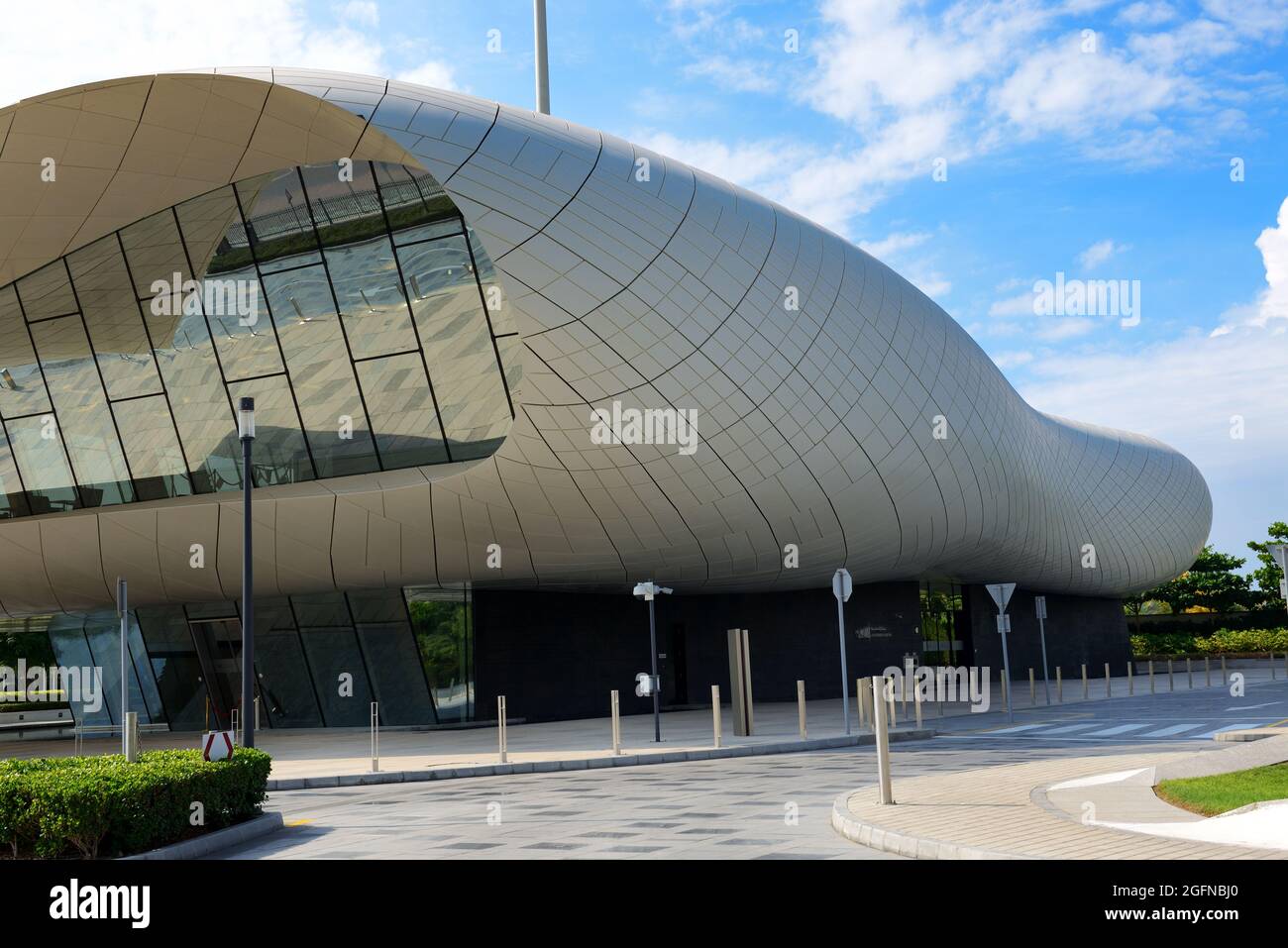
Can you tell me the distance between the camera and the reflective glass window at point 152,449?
84.0ft

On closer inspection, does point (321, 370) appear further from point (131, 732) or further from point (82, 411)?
point (131, 732)

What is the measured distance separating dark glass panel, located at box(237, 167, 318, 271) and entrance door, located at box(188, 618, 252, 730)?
10309mm

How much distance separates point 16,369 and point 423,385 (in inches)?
394

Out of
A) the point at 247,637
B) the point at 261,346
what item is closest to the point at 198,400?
the point at 261,346

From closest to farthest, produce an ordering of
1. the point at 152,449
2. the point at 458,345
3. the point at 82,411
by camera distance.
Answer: the point at 458,345
the point at 152,449
the point at 82,411

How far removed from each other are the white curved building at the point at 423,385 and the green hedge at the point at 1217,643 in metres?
39.2

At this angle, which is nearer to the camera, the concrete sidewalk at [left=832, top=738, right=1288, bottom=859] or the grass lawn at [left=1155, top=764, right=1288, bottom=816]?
the concrete sidewalk at [left=832, top=738, right=1288, bottom=859]

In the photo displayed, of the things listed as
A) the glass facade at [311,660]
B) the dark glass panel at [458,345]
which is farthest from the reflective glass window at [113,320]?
the dark glass panel at [458,345]

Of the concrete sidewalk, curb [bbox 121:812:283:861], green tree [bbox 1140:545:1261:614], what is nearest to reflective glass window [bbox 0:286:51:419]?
curb [bbox 121:812:283:861]

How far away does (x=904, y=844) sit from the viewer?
319 inches

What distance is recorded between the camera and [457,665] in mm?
27578

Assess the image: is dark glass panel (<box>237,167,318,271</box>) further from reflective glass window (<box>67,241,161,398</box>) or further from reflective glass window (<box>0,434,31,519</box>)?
reflective glass window (<box>0,434,31,519</box>)

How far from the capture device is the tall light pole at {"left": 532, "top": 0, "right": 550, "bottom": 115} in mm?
35344

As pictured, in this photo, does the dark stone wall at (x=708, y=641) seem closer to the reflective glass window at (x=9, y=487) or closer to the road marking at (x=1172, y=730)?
the reflective glass window at (x=9, y=487)
